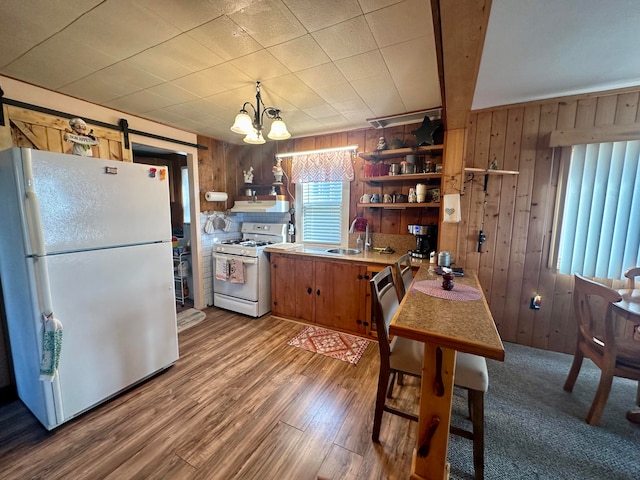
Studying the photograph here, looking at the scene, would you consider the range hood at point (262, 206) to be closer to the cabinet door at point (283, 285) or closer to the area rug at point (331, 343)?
the cabinet door at point (283, 285)

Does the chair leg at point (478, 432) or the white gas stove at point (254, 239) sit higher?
the white gas stove at point (254, 239)

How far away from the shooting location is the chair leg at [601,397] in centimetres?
161

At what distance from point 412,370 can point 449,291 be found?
22.0 inches

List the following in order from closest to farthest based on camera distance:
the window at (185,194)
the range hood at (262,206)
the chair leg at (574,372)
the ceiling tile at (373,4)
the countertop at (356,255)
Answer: the ceiling tile at (373,4)
the chair leg at (574,372)
the countertop at (356,255)
the range hood at (262,206)
the window at (185,194)

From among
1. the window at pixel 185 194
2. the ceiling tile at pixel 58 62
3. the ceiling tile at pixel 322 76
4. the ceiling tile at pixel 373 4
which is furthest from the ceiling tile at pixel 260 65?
the window at pixel 185 194

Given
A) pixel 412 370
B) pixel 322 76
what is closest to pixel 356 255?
pixel 412 370

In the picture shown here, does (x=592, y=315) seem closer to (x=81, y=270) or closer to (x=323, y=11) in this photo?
(x=323, y=11)

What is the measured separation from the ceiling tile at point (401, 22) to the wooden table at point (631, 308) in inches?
76.2

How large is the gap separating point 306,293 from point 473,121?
2621mm

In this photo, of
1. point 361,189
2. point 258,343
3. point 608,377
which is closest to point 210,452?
point 258,343

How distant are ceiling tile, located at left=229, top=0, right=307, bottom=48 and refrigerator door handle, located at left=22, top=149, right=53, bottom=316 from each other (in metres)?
1.39

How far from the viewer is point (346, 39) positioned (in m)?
1.49

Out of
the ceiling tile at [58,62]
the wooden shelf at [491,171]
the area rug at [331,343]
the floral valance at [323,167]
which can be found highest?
the ceiling tile at [58,62]

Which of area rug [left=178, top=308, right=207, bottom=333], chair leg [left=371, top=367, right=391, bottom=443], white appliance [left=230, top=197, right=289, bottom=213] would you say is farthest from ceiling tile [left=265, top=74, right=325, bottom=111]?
area rug [left=178, top=308, right=207, bottom=333]
